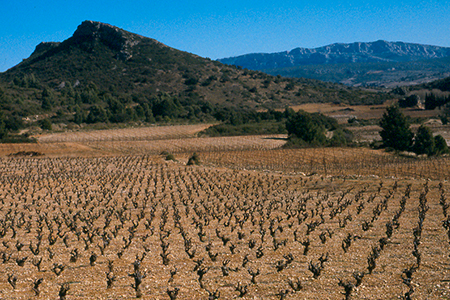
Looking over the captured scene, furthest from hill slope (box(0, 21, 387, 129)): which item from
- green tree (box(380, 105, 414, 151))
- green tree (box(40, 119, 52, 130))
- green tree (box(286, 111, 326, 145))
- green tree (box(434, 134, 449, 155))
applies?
green tree (box(434, 134, 449, 155))

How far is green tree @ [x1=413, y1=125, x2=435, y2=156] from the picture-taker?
44.9 metres

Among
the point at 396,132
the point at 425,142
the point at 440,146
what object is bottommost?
the point at 440,146

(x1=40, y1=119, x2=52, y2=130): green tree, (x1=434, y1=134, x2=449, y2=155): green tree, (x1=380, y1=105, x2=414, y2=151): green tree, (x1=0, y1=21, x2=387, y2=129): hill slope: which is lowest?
(x1=434, y1=134, x2=449, y2=155): green tree

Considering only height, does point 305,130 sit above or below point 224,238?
above

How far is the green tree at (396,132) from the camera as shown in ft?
162

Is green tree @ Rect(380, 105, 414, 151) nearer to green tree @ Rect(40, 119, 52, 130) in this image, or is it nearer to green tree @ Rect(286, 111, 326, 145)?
green tree @ Rect(286, 111, 326, 145)

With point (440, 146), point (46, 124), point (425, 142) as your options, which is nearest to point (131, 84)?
point (46, 124)

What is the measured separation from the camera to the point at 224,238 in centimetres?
1354

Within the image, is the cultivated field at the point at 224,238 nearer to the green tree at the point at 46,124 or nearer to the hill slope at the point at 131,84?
the green tree at the point at 46,124

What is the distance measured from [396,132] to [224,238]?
43.3m

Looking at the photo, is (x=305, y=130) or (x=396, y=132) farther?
(x=305, y=130)

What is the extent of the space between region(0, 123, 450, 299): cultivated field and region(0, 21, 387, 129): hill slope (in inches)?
2832

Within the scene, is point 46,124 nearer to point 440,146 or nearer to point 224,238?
point 440,146

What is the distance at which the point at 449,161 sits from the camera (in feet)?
113
